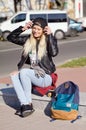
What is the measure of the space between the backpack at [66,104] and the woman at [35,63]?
443 millimetres

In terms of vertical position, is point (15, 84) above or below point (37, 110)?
above

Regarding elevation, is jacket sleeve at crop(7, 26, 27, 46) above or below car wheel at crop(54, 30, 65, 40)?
above

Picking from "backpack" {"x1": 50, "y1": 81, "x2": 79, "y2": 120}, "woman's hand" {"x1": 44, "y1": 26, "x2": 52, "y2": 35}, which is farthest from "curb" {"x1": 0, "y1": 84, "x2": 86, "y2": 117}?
"woman's hand" {"x1": 44, "y1": 26, "x2": 52, "y2": 35}

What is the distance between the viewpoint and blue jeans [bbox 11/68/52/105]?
23.5 feet

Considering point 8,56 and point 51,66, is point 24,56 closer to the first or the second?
point 51,66

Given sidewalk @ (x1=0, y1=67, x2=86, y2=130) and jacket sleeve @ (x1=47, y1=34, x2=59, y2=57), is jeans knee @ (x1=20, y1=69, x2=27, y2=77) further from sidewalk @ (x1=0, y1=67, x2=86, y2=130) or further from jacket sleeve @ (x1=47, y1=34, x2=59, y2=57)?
sidewalk @ (x1=0, y1=67, x2=86, y2=130)

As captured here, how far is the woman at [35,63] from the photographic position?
719 centimetres

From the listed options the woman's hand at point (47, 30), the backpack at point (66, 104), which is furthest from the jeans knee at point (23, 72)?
the woman's hand at point (47, 30)

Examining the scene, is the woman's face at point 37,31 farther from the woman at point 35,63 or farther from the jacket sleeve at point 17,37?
the jacket sleeve at point 17,37

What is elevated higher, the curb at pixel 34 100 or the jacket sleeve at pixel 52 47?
the jacket sleeve at pixel 52 47

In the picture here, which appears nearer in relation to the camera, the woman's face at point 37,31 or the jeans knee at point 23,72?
the jeans knee at point 23,72

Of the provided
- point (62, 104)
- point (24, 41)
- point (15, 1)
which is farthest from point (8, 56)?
point (15, 1)

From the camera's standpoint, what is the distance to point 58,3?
128 feet

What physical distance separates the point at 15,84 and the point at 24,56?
23.1 inches
